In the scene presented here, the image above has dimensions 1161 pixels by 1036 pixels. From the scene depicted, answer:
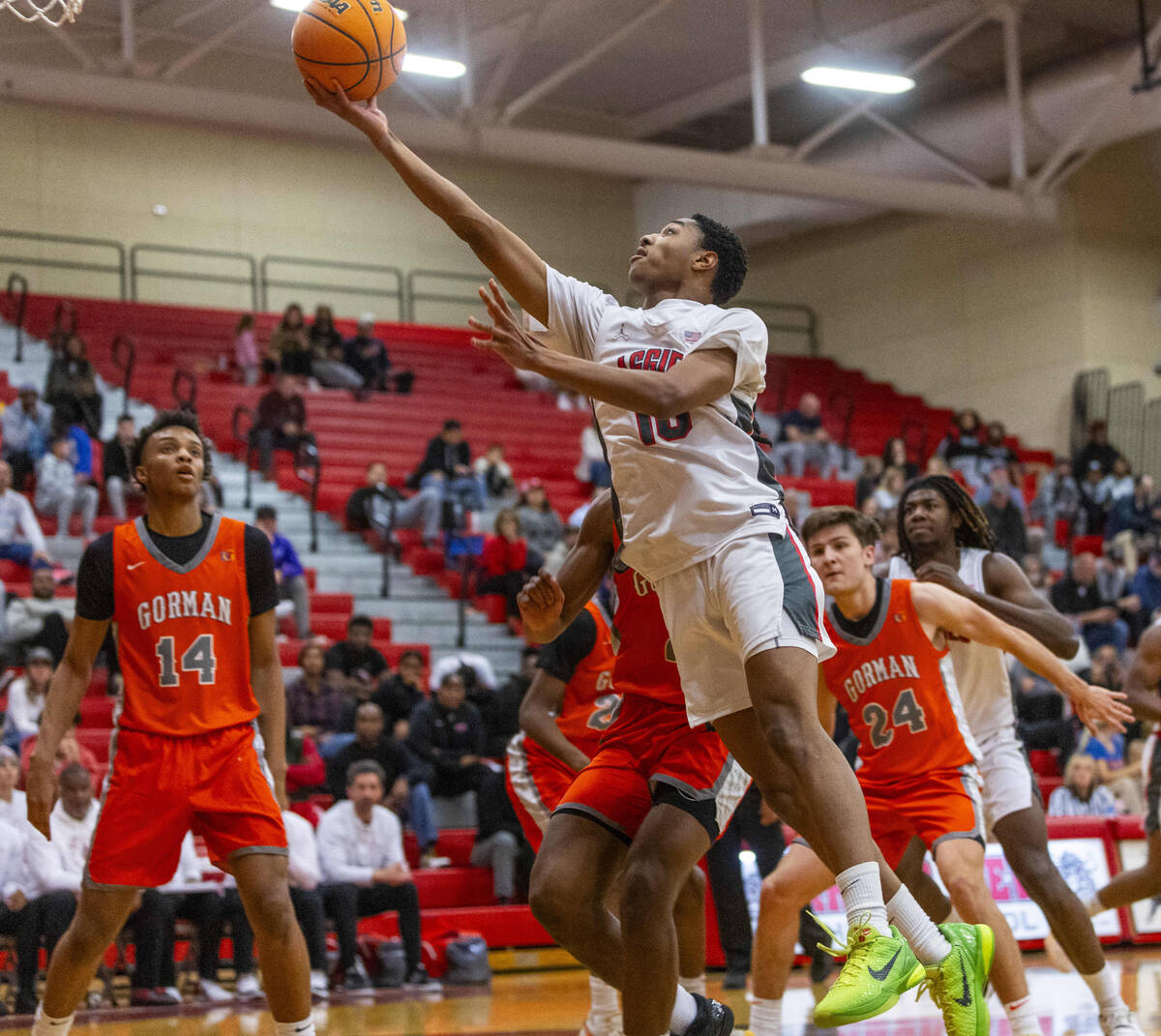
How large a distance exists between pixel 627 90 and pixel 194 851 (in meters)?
17.0

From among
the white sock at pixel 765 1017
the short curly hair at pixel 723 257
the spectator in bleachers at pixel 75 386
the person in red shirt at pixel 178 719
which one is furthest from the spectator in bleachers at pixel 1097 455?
the person in red shirt at pixel 178 719

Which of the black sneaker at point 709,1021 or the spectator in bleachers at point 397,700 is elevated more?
the spectator in bleachers at point 397,700

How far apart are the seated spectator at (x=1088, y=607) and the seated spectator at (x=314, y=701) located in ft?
26.8

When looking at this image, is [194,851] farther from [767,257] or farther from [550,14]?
[767,257]

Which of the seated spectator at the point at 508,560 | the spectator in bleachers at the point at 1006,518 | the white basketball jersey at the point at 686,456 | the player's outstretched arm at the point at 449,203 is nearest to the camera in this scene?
the white basketball jersey at the point at 686,456

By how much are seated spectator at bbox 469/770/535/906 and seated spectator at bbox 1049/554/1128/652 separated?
789cm

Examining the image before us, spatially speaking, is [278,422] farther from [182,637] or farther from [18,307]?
[182,637]

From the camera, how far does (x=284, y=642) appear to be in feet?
43.1

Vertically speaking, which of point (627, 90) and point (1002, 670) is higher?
point (627, 90)

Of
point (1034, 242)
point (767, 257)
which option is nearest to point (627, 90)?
point (767, 257)

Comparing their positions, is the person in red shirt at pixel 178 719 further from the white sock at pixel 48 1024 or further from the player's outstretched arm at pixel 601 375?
the player's outstretched arm at pixel 601 375

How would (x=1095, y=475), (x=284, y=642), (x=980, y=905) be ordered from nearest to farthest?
(x=980, y=905) → (x=284, y=642) → (x=1095, y=475)

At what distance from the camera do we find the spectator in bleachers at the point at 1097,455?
21.1 m

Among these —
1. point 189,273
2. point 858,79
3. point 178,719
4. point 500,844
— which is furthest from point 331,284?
point 178,719
